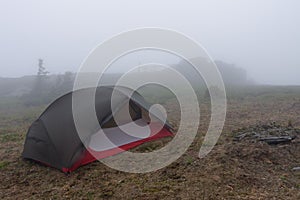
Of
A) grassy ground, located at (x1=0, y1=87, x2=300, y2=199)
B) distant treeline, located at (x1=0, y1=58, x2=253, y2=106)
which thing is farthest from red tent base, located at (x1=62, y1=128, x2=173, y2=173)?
distant treeline, located at (x1=0, y1=58, x2=253, y2=106)

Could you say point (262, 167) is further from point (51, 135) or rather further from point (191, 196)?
point (51, 135)

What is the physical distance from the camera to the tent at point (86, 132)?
6.40 m

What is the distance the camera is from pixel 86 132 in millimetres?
6613

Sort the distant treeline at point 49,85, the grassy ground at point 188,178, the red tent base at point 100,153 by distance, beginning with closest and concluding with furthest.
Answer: the grassy ground at point 188,178 → the red tent base at point 100,153 → the distant treeline at point 49,85

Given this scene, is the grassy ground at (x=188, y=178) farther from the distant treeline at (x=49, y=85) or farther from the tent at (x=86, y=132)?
the distant treeline at (x=49, y=85)

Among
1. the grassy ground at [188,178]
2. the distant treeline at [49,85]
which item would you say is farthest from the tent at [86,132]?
the distant treeline at [49,85]

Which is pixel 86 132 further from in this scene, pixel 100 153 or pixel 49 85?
pixel 49 85

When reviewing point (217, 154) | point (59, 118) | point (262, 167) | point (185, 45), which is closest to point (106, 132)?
point (59, 118)

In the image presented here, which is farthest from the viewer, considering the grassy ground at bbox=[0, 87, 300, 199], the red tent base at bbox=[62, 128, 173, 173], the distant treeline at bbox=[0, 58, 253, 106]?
the distant treeline at bbox=[0, 58, 253, 106]

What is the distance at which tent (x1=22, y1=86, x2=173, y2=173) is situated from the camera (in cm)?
640

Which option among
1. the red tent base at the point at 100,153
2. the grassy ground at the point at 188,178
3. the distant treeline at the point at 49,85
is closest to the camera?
the grassy ground at the point at 188,178

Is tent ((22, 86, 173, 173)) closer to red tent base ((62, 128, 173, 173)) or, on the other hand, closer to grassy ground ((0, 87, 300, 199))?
red tent base ((62, 128, 173, 173))

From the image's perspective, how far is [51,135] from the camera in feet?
22.2

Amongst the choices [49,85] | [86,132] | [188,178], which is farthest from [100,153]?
[49,85]
